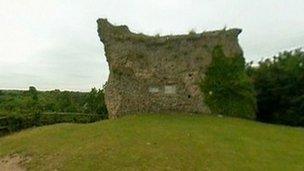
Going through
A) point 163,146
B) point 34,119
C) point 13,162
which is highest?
point 34,119

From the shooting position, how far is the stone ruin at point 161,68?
26.5 m

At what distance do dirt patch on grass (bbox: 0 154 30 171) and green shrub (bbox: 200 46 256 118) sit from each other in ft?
40.3

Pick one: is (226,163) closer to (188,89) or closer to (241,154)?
(241,154)

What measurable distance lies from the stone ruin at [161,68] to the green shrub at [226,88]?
1.13 feet

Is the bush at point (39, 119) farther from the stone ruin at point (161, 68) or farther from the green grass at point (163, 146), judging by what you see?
the green grass at point (163, 146)

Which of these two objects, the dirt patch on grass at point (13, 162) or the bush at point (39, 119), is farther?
the bush at point (39, 119)

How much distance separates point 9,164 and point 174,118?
9.70m

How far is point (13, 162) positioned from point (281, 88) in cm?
1734

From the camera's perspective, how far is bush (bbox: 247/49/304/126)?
27.4 meters

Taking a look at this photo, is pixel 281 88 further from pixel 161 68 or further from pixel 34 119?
pixel 34 119

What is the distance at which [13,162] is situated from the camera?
55.8 feet

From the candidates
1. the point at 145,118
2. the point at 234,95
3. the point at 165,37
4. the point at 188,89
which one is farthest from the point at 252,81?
the point at 145,118

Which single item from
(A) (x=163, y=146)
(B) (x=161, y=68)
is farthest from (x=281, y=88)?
(A) (x=163, y=146)

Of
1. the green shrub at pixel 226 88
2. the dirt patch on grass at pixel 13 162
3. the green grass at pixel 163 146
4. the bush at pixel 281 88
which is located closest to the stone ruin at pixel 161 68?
the green shrub at pixel 226 88
